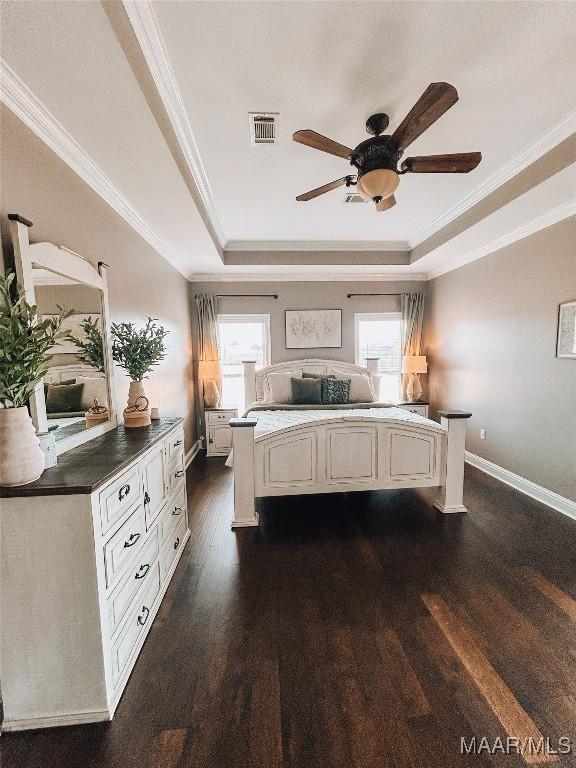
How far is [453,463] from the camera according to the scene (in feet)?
9.88

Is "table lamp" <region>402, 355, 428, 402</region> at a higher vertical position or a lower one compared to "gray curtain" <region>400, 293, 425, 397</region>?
lower

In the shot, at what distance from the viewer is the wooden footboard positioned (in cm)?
283

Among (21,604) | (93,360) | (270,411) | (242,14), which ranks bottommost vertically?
(21,604)

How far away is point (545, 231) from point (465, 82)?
1.96 m

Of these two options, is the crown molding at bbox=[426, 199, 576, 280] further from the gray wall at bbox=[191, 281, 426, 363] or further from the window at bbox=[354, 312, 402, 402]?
the window at bbox=[354, 312, 402, 402]

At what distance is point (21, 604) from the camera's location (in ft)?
4.23

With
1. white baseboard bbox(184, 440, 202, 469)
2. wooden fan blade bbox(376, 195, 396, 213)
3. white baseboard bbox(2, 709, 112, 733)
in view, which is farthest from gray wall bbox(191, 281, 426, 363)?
white baseboard bbox(2, 709, 112, 733)

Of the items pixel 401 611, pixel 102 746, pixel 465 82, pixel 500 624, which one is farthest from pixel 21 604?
pixel 465 82

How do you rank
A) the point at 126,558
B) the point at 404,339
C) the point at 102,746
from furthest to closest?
the point at 404,339, the point at 126,558, the point at 102,746

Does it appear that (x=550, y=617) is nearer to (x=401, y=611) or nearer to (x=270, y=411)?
(x=401, y=611)

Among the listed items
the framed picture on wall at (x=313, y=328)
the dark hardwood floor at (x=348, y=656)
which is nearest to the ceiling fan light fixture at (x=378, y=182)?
the dark hardwood floor at (x=348, y=656)

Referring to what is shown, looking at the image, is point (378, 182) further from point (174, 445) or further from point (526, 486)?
point (526, 486)

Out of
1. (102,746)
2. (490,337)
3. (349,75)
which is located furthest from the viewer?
(490,337)

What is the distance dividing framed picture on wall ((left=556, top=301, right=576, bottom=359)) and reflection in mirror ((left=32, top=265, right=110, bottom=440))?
12.6 ft
